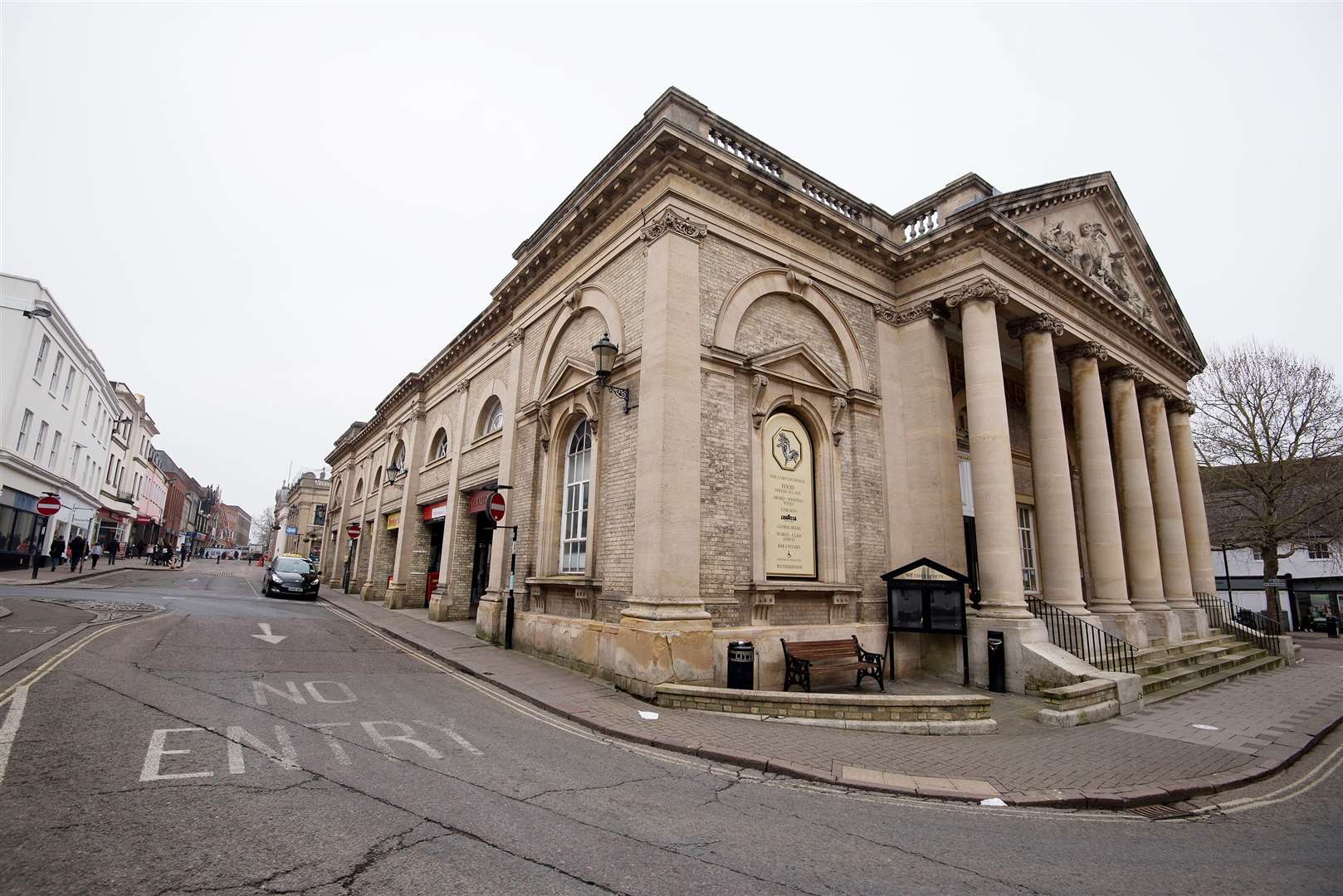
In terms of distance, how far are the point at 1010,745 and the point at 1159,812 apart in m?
1.77

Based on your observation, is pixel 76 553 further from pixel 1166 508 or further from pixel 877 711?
pixel 1166 508

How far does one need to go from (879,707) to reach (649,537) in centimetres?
395

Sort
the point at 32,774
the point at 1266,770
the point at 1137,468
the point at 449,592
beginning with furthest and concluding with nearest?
the point at 449,592 < the point at 1137,468 < the point at 1266,770 < the point at 32,774

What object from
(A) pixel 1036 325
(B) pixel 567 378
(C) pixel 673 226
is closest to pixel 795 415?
(C) pixel 673 226

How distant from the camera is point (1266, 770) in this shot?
22.4 feet

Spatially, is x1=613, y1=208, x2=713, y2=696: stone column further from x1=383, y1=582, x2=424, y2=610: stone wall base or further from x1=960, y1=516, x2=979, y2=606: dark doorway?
x1=383, y1=582, x2=424, y2=610: stone wall base

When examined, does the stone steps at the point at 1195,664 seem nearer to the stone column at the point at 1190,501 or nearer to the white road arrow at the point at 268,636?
the stone column at the point at 1190,501

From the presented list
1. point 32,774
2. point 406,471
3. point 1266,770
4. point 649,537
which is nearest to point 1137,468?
point 1266,770

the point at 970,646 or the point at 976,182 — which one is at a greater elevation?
the point at 976,182

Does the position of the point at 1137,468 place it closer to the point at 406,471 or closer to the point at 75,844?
the point at 75,844

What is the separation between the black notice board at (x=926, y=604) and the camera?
422 inches

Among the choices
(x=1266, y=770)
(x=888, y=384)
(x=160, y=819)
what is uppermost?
(x=888, y=384)

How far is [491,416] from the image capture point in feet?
61.3

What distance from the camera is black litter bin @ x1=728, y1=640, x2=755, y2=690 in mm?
8781
